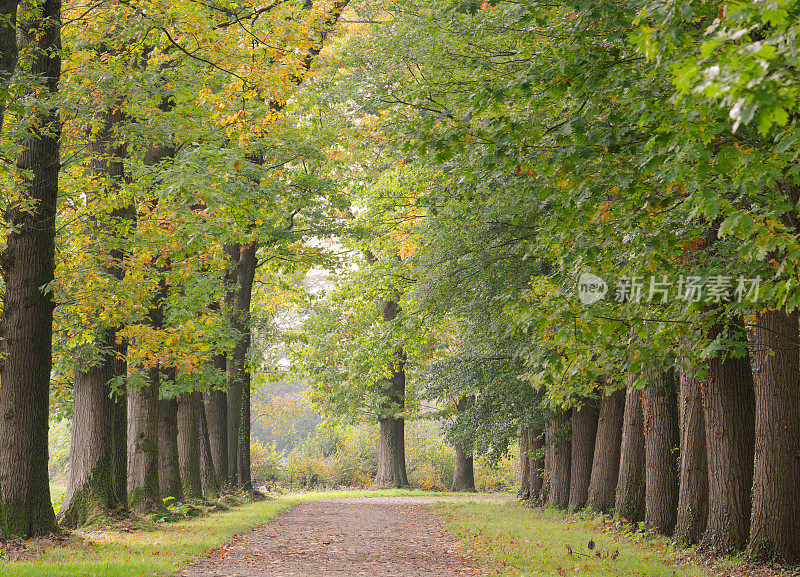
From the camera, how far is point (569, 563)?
10.4 metres

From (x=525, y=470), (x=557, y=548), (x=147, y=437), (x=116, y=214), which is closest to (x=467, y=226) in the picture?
(x=557, y=548)

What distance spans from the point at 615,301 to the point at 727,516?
4949 mm

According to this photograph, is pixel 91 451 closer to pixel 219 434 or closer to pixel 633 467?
pixel 219 434

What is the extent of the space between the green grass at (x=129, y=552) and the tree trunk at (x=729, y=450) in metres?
7.47

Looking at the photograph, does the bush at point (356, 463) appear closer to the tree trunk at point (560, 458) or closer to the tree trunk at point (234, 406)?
the tree trunk at point (234, 406)

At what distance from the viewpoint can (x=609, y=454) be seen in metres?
16.7

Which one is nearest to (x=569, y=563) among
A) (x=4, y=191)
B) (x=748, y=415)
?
(x=748, y=415)

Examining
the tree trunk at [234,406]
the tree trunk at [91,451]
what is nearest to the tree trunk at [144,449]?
the tree trunk at [91,451]

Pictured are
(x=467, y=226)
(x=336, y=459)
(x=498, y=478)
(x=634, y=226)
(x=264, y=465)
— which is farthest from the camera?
(x=336, y=459)

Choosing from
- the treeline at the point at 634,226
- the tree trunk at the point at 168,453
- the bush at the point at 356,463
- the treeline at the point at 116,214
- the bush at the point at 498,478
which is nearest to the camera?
the treeline at the point at 634,226

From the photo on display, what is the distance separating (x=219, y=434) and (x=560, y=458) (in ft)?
34.0

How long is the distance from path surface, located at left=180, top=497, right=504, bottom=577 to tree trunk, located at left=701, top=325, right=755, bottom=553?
11.7 feet

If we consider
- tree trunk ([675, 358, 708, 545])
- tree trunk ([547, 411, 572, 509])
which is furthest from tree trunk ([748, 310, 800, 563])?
tree trunk ([547, 411, 572, 509])

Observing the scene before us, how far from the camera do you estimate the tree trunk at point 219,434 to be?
2311cm
